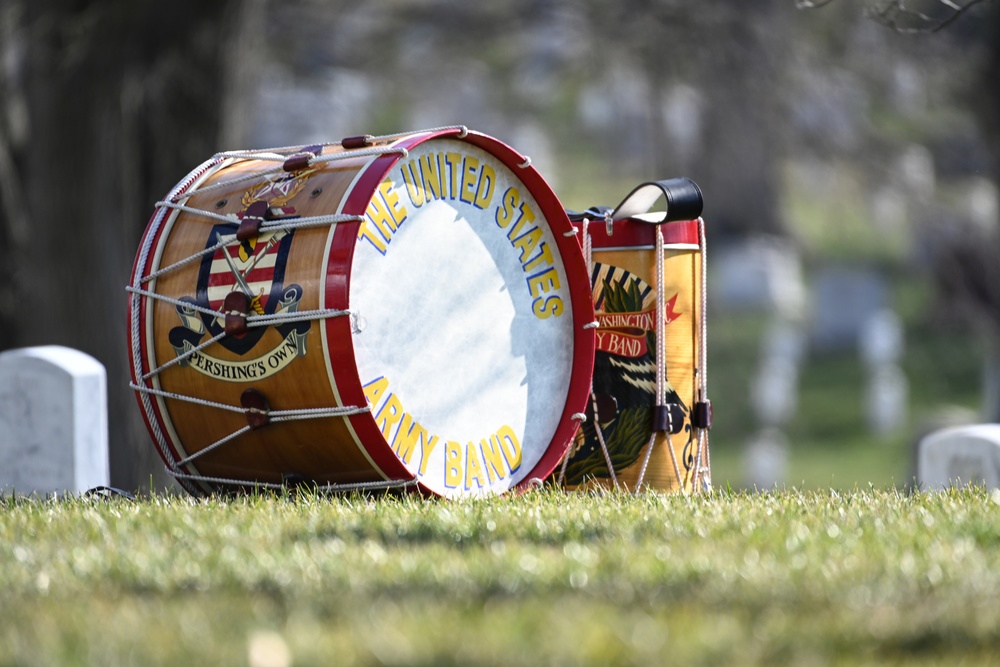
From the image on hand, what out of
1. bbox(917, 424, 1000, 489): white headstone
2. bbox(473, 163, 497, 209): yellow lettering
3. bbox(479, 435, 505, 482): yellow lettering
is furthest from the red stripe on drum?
bbox(917, 424, 1000, 489): white headstone

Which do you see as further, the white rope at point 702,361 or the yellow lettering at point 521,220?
the white rope at point 702,361

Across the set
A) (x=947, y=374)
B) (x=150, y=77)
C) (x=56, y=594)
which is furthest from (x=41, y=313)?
(x=947, y=374)

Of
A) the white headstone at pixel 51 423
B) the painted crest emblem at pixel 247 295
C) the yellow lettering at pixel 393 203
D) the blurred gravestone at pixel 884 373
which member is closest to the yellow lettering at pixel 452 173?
the yellow lettering at pixel 393 203

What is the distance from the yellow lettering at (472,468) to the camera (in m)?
5.16

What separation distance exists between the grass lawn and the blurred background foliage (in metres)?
1.35

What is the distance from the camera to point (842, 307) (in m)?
22.6

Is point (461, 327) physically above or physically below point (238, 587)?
above

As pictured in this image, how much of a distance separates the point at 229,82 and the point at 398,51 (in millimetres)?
7493

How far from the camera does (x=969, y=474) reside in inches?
270

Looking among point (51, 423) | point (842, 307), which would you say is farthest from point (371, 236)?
point (842, 307)

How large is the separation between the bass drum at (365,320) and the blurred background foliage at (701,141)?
90cm

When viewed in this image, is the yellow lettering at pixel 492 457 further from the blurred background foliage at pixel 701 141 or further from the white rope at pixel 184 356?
the white rope at pixel 184 356

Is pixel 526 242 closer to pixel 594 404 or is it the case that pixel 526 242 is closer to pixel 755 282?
pixel 594 404

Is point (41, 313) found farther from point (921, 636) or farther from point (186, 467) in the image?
point (921, 636)
